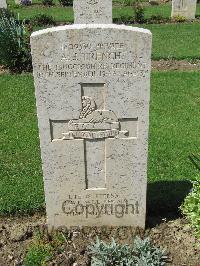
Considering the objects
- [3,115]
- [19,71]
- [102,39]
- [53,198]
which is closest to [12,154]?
[3,115]

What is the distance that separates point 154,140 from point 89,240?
9.38 ft

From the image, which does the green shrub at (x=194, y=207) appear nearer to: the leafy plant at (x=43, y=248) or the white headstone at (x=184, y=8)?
the leafy plant at (x=43, y=248)

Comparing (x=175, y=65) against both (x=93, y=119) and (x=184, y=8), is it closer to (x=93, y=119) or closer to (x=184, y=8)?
(x=184, y=8)

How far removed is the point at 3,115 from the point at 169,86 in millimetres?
3786

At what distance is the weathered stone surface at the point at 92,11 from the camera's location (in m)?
11.1

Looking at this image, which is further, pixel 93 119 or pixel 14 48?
pixel 14 48

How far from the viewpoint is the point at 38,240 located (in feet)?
15.5

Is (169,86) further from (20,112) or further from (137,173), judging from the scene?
(137,173)

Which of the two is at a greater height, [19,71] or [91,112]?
[91,112]

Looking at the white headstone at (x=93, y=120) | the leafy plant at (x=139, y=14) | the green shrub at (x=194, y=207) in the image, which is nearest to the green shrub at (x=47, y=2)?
the leafy plant at (x=139, y=14)

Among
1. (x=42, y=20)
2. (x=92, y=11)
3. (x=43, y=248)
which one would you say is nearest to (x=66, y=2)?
(x=42, y=20)

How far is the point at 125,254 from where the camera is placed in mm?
4363

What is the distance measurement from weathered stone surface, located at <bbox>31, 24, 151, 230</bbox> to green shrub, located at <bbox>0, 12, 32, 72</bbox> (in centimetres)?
634

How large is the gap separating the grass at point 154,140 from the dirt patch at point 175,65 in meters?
0.56
